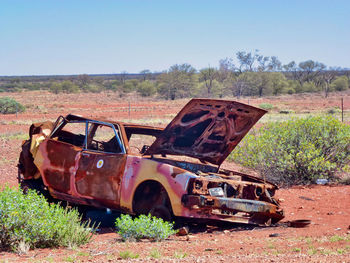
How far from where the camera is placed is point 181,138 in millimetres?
7711

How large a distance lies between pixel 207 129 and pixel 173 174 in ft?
3.36

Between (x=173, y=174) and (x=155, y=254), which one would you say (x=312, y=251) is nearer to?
(x=155, y=254)

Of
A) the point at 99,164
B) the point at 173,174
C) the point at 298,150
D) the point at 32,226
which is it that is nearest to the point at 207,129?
the point at 173,174

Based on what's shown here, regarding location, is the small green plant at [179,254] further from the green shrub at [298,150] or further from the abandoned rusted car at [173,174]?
the green shrub at [298,150]

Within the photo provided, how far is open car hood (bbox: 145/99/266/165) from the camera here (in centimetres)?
732

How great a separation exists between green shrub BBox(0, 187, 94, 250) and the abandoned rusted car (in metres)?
1.23

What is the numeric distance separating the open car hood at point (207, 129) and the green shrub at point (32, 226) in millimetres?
1896

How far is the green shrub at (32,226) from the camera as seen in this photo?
234 inches

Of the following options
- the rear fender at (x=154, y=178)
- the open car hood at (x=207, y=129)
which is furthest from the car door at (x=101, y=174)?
the open car hood at (x=207, y=129)

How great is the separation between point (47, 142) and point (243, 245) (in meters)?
3.94

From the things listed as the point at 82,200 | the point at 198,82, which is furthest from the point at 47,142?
the point at 198,82

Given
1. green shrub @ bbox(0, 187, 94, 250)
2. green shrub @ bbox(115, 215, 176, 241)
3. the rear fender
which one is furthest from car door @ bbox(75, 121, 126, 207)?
green shrub @ bbox(0, 187, 94, 250)

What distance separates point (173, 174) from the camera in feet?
22.9

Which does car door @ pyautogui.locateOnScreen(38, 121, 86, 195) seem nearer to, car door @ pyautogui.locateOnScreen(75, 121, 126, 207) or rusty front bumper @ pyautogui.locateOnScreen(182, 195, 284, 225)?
car door @ pyautogui.locateOnScreen(75, 121, 126, 207)
